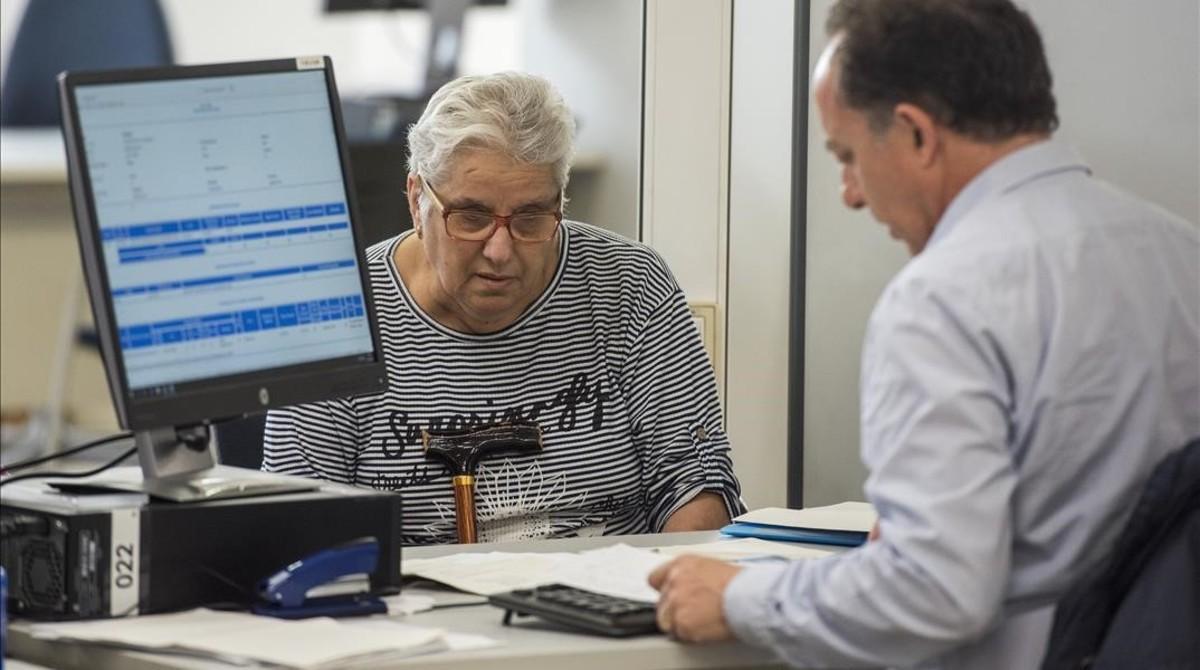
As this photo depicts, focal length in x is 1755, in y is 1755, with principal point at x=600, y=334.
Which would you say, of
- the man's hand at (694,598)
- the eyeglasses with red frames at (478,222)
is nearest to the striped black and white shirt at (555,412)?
the eyeglasses with red frames at (478,222)

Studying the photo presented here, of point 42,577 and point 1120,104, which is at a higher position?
point 1120,104

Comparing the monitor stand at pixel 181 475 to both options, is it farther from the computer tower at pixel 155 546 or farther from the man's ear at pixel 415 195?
the man's ear at pixel 415 195

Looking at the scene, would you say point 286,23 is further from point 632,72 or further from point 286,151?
point 286,151

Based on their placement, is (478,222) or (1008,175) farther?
(478,222)

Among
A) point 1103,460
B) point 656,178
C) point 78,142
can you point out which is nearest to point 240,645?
point 78,142

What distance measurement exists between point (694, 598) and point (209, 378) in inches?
20.3

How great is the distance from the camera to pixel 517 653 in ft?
5.05

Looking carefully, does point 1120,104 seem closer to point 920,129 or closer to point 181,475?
point 920,129

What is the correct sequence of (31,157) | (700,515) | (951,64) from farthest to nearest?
(31,157)
(700,515)
(951,64)

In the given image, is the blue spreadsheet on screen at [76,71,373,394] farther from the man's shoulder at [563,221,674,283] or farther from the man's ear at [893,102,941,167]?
the man's shoulder at [563,221,674,283]

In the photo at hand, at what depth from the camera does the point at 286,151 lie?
178cm

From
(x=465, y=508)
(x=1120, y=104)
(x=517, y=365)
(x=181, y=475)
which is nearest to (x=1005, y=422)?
(x=181, y=475)

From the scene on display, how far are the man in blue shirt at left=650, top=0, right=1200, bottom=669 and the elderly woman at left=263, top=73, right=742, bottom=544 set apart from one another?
2.55ft

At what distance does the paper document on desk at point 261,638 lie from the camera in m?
1.50
